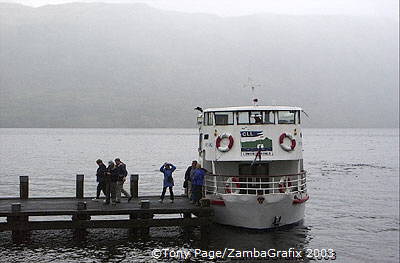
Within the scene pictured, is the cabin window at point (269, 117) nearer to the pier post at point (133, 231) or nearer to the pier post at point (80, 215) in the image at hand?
the pier post at point (133, 231)

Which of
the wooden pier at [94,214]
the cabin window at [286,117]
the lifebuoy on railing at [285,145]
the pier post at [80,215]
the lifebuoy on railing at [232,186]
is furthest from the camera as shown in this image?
the cabin window at [286,117]

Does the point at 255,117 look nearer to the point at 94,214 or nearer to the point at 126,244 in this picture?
the point at 126,244

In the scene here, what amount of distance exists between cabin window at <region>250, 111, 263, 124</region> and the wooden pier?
15.6 feet

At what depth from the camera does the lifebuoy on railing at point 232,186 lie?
25611 millimetres

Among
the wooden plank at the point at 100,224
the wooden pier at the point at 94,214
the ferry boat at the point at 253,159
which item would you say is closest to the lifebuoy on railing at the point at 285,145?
the ferry boat at the point at 253,159

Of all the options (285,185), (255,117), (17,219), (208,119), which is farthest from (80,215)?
(285,185)

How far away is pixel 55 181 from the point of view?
5791 centimetres

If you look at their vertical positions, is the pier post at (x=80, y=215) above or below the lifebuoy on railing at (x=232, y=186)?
below

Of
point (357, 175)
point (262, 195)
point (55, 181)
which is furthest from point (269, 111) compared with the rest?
point (357, 175)

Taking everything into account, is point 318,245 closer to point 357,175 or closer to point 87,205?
point 87,205

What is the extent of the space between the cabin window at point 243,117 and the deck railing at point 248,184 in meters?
2.79

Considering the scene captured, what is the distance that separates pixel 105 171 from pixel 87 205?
1794mm

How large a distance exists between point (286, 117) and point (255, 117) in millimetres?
1584

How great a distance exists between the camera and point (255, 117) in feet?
86.2
